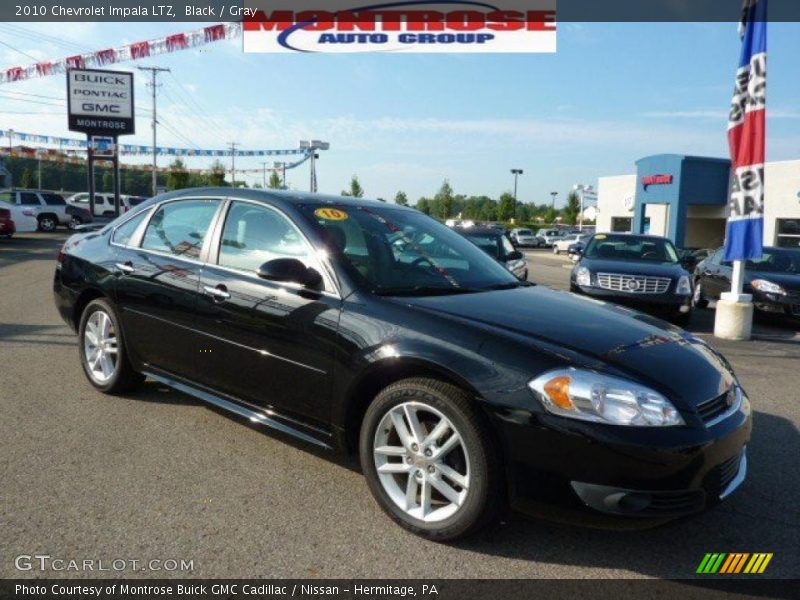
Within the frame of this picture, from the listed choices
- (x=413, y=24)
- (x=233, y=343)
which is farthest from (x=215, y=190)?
(x=413, y=24)

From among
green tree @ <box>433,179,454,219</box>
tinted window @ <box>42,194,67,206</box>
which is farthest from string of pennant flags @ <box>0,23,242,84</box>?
green tree @ <box>433,179,454,219</box>

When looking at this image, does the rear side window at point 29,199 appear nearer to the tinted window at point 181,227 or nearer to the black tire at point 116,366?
the black tire at point 116,366

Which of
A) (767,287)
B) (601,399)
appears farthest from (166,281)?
(767,287)

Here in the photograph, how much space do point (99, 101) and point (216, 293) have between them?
36.3 m

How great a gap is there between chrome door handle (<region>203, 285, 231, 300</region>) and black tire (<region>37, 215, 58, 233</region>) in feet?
97.4

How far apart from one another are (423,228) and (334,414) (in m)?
1.53

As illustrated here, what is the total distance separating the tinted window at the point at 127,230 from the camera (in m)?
4.73

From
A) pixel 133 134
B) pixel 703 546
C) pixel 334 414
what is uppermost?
pixel 133 134

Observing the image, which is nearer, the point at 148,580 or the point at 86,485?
the point at 148,580

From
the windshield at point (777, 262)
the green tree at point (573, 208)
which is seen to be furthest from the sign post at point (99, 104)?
the green tree at point (573, 208)

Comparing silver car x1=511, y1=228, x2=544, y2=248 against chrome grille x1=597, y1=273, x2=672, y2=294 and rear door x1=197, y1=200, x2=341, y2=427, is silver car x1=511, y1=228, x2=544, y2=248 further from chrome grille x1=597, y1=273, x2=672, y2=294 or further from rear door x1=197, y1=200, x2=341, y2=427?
rear door x1=197, y1=200, x2=341, y2=427

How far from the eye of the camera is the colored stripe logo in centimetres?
266

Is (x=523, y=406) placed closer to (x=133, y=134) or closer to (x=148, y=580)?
(x=148, y=580)

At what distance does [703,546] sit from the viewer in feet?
9.37
